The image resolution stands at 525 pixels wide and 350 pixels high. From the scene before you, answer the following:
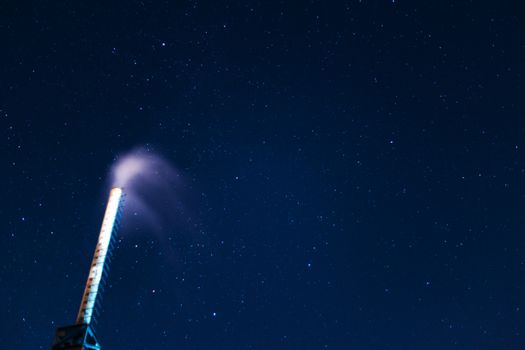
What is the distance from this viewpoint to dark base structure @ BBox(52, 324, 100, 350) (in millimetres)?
19845

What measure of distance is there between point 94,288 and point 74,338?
3618 mm

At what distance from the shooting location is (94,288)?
23.4 m

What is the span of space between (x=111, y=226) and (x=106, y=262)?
2.06m

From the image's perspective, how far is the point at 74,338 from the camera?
787 inches

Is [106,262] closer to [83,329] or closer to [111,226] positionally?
[111,226]

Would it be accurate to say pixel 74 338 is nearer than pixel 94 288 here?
Yes

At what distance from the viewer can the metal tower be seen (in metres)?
20.0

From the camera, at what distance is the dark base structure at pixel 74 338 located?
19.8 metres

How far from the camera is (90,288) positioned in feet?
76.8

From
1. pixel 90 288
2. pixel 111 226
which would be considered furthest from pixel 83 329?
pixel 111 226

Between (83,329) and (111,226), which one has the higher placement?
A: (111,226)

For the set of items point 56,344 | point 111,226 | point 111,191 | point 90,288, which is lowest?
point 56,344

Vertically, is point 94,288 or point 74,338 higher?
point 94,288

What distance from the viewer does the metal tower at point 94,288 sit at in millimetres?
20000
